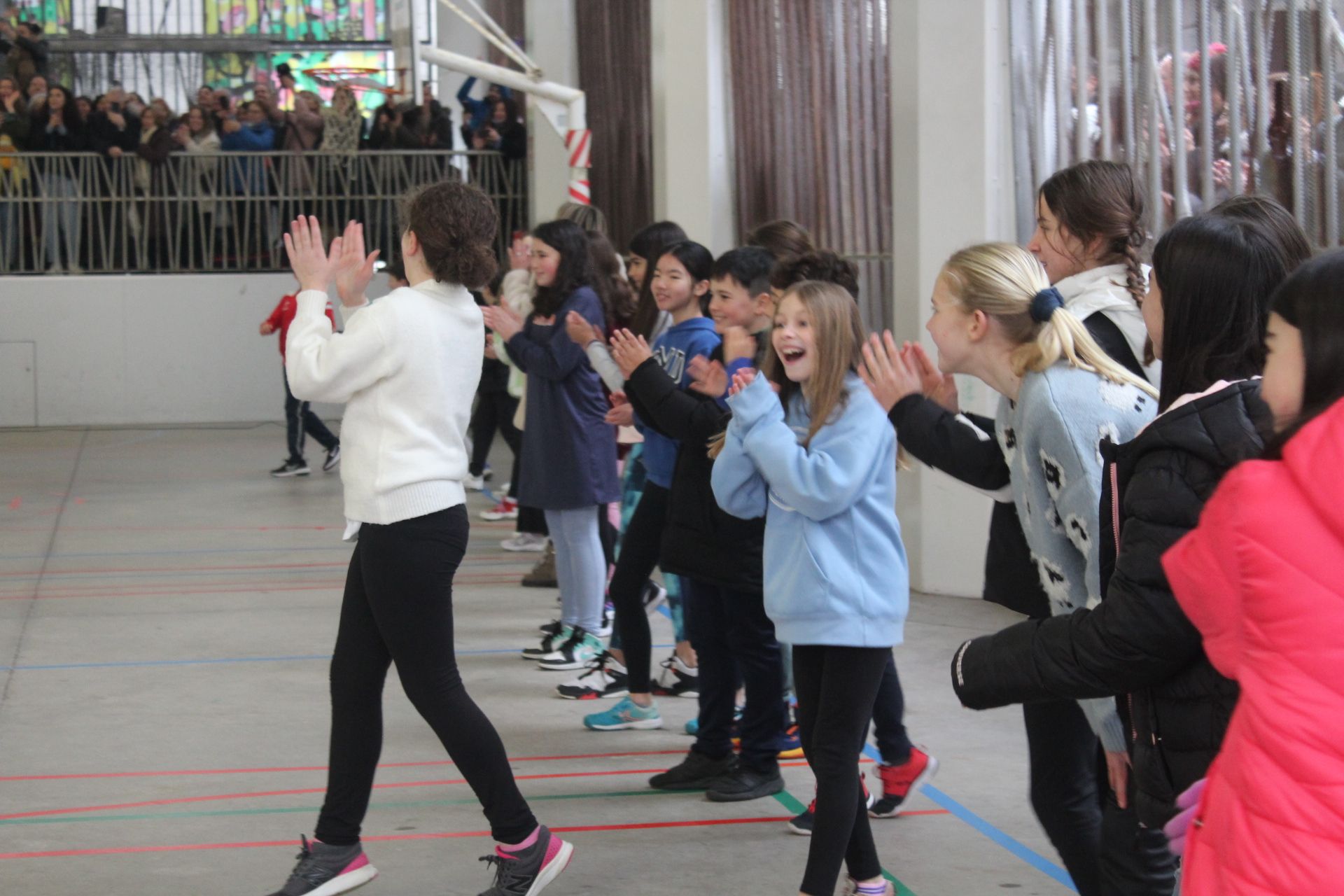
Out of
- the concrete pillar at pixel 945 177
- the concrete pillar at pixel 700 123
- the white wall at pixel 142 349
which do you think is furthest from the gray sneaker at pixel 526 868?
the white wall at pixel 142 349

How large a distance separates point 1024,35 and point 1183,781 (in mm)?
5253

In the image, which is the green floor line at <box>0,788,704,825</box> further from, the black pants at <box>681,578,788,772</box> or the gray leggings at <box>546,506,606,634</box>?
the gray leggings at <box>546,506,606,634</box>

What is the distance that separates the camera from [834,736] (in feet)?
10.7

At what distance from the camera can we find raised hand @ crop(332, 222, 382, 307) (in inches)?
141

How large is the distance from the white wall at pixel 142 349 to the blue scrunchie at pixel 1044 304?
14.3 meters

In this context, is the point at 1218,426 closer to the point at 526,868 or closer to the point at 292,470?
the point at 526,868

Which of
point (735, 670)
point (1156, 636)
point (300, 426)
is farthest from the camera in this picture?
point (300, 426)

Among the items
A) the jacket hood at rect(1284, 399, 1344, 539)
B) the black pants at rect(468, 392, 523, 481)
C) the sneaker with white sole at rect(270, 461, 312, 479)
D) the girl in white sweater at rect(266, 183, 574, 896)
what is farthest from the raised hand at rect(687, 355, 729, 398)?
the sneaker with white sole at rect(270, 461, 312, 479)

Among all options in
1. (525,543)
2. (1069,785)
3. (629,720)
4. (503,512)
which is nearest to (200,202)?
(503,512)

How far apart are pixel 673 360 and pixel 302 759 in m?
1.77

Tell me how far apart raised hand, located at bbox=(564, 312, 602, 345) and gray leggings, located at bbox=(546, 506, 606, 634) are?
0.80 meters

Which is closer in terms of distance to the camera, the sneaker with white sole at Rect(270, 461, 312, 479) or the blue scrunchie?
the blue scrunchie

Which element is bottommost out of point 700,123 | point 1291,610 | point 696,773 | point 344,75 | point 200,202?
point 696,773

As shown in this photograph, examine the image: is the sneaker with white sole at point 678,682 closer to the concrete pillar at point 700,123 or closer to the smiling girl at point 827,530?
the smiling girl at point 827,530
